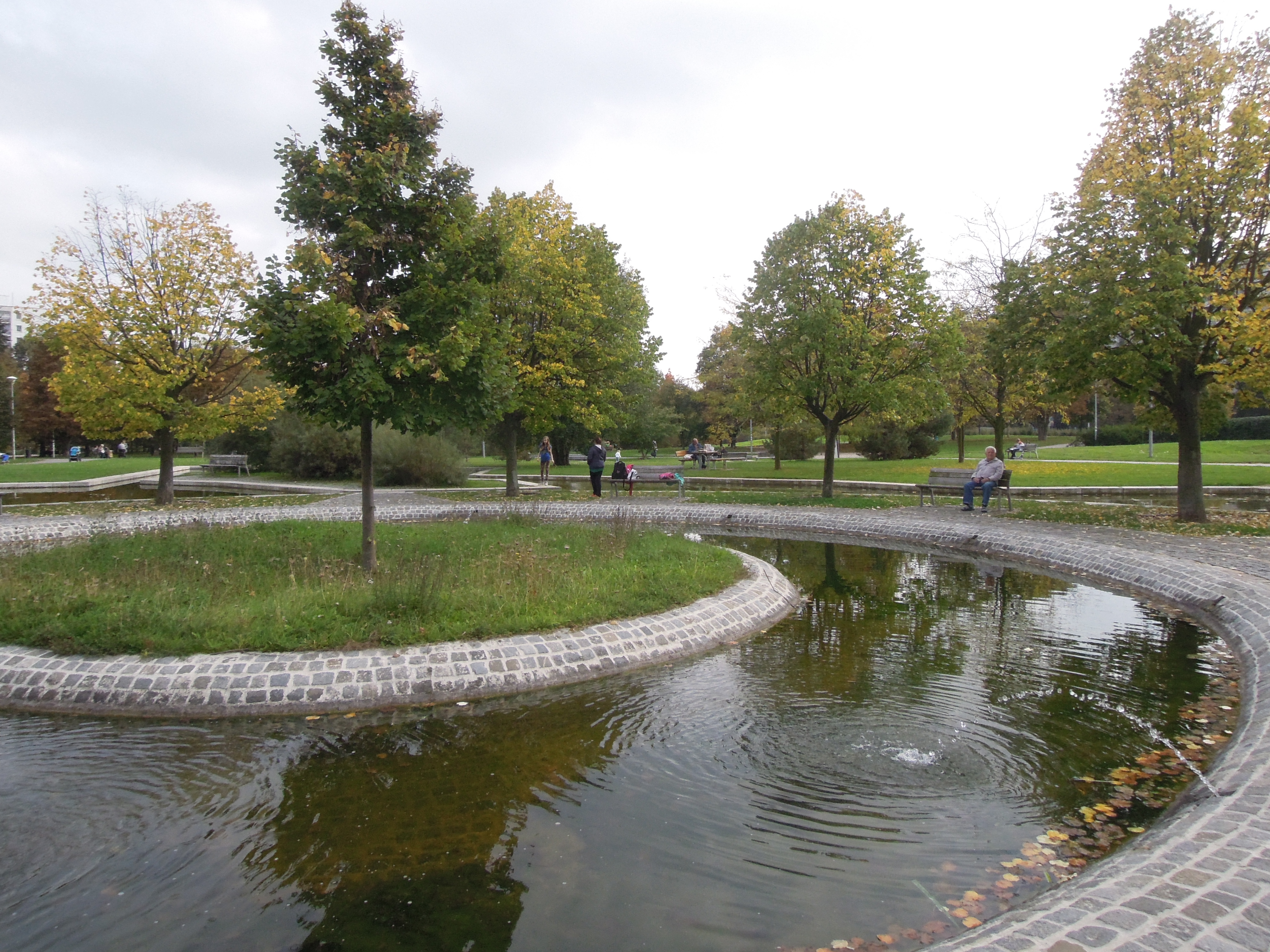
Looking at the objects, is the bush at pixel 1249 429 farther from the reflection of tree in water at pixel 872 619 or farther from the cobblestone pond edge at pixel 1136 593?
the reflection of tree in water at pixel 872 619

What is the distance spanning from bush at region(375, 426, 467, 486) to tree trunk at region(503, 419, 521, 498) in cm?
562

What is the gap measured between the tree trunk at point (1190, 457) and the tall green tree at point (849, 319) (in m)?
5.57

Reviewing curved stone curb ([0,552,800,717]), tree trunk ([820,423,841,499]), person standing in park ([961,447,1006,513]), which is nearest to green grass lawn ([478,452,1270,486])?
tree trunk ([820,423,841,499])

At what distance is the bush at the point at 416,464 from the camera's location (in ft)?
96.2

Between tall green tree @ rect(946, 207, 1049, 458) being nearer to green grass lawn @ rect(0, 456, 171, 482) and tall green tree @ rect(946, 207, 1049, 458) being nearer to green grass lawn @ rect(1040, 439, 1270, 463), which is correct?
green grass lawn @ rect(1040, 439, 1270, 463)

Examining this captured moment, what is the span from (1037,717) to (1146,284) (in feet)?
40.6

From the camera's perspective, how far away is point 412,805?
17.2 ft

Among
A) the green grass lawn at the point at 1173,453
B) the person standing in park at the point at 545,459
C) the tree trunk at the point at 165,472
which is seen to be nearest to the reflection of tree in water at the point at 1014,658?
the tree trunk at the point at 165,472

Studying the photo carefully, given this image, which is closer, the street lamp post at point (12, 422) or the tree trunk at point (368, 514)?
the tree trunk at point (368, 514)

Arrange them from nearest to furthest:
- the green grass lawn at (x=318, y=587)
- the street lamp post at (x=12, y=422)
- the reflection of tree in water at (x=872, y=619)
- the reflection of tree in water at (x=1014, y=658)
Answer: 1. the reflection of tree in water at (x=1014, y=658)
2. the green grass lawn at (x=318, y=587)
3. the reflection of tree in water at (x=872, y=619)
4. the street lamp post at (x=12, y=422)

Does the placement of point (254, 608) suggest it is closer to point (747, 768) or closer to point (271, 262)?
point (271, 262)

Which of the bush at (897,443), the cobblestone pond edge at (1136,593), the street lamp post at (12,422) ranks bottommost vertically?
the cobblestone pond edge at (1136,593)

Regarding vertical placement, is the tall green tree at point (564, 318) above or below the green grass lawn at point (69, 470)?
above

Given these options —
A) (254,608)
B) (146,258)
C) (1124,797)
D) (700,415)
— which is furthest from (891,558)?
(700,415)
